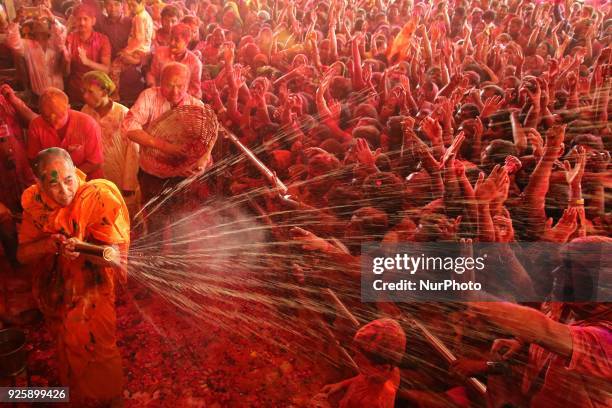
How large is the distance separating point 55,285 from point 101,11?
147 centimetres

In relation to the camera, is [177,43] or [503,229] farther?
[177,43]

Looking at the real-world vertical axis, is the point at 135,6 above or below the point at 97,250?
above

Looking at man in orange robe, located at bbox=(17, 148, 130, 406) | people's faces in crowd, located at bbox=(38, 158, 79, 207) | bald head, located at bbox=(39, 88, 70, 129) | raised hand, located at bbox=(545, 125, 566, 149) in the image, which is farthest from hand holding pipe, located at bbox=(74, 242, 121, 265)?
raised hand, located at bbox=(545, 125, 566, 149)

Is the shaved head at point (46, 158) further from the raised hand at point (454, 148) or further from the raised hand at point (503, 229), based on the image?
the raised hand at point (503, 229)

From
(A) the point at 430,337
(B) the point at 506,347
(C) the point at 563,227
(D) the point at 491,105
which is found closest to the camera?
(B) the point at 506,347

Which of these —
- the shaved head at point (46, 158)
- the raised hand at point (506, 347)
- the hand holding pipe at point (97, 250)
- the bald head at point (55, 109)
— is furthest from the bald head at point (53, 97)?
the raised hand at point (506, 347)

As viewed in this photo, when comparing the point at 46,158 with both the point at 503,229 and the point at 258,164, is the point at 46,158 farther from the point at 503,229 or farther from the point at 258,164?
the point at 503,229

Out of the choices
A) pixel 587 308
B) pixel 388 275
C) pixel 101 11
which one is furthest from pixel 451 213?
pixel 101 11

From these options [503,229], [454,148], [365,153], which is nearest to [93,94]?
[365,153]

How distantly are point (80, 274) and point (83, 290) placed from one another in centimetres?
8

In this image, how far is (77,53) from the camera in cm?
255

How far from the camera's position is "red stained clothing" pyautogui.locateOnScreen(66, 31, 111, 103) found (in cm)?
252

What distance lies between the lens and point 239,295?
2492 millimetres

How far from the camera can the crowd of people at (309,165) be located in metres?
2.32
